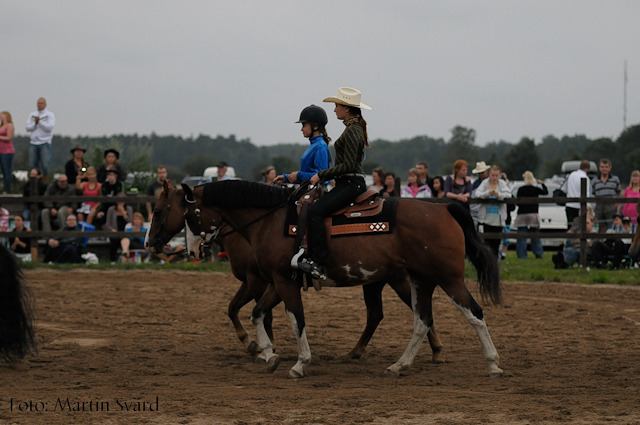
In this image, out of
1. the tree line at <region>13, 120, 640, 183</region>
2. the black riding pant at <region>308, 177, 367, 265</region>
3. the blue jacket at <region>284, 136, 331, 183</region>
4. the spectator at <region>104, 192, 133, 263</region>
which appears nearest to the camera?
the black riding pant at <region>308, 177, 367, 265</region>

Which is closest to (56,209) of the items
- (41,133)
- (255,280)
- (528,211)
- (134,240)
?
(134,240)

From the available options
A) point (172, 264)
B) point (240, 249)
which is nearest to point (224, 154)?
point (172, 264)

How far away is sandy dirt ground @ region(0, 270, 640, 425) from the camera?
5.36 m

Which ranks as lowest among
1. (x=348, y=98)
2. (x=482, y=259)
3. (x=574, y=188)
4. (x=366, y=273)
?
(x=366, y=273)

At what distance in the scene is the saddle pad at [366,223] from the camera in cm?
682

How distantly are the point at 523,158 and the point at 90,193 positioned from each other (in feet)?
149

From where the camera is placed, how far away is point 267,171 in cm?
1523

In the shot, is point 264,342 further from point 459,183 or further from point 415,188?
→ point 415,188

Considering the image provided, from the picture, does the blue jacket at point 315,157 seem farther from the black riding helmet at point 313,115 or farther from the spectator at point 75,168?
the spectator at point 75,168

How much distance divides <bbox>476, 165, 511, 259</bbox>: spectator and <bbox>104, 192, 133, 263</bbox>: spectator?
772 centimetres

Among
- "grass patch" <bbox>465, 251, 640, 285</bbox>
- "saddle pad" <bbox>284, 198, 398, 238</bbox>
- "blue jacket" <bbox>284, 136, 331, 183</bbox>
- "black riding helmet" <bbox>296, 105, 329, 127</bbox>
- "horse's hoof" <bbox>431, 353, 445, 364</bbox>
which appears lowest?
"grass patch" <bbox>465, 251, 640, 285</bbox>

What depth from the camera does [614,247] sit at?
1472cm

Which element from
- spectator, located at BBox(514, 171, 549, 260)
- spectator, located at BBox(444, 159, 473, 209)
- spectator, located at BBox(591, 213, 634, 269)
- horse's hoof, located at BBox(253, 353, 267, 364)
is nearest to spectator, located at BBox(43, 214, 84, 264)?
spectator, located at BBox(444, 159, 473, 209)

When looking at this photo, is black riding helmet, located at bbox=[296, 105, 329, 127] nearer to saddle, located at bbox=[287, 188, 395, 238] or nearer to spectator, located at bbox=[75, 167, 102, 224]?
saddle, located at bbox=[287, 188, 395, 238]
